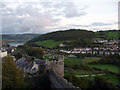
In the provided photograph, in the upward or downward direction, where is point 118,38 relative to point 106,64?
upward

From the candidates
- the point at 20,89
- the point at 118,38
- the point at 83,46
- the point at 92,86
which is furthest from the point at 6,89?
the point at 118,38

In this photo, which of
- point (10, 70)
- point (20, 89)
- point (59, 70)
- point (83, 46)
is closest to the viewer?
point (20, 89)

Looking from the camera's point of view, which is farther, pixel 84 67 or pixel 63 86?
pixel 84 67

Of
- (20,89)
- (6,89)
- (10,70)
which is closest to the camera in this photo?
(6,89)

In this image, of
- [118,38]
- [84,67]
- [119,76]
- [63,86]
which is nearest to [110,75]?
[119,76]

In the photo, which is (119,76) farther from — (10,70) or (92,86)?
(10,70)

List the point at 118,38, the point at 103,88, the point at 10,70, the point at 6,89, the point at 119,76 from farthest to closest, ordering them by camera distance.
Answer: the point at 118,38
the point at 119,76
the point at 103,88
the point at 10,70
the point at 6,89

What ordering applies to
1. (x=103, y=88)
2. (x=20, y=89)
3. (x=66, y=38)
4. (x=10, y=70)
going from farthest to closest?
(x=66, y=38)
(x=103, y=88)
(x=10, y=70)
(x=20, y=89)

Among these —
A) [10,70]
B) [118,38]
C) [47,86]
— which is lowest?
[47,86]

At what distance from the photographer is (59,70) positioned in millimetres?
10805

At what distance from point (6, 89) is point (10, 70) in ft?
4.83

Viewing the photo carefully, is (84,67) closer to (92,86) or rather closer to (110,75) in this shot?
(110,75)

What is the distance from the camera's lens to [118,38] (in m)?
52.3

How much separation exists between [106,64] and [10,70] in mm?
19520
